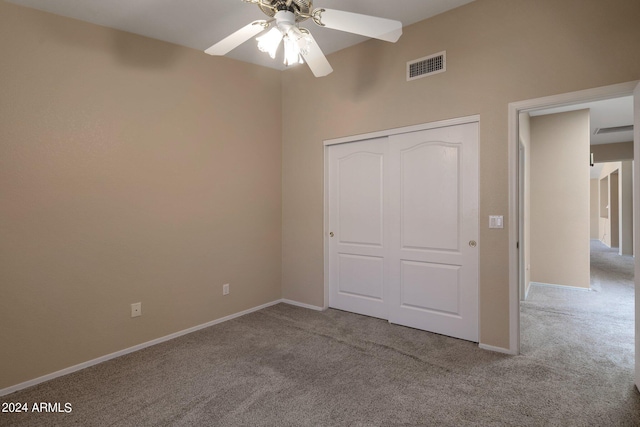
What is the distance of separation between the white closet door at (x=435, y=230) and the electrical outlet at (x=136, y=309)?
97.0 inches

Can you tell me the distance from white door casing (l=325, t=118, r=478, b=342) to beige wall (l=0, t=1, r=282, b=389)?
3.52 feet

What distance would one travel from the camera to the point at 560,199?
486 centimetres

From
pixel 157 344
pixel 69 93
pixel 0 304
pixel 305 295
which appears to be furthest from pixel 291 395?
pixel 69 93

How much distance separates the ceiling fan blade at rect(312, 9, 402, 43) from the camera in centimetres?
179

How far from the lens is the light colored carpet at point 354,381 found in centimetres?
198

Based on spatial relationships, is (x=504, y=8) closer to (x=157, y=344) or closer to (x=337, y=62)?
(x=337, y=62)

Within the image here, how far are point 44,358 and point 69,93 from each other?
2.08m

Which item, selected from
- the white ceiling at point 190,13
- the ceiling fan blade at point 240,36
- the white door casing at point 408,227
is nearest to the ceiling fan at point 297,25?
the ceiling fan blade at point 240,36

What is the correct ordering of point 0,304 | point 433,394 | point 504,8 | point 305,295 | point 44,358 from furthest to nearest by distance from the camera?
point 305,295 < point 504,8 < point 44,358 < point 0,304 < point 433,394

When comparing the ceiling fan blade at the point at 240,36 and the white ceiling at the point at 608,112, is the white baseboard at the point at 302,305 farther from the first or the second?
the white ceiling at the point at 608,112

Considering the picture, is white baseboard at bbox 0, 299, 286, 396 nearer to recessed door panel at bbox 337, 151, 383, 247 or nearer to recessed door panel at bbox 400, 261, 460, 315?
recessed door panel at bbox 337, 151, 383, 247

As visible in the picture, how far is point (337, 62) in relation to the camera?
3.72 m

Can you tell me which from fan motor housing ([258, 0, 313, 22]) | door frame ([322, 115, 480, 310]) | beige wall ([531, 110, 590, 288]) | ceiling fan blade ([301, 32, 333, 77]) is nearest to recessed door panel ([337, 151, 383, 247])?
door frame ([322, 115, 480, 310])

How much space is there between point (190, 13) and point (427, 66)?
2.16 meters
